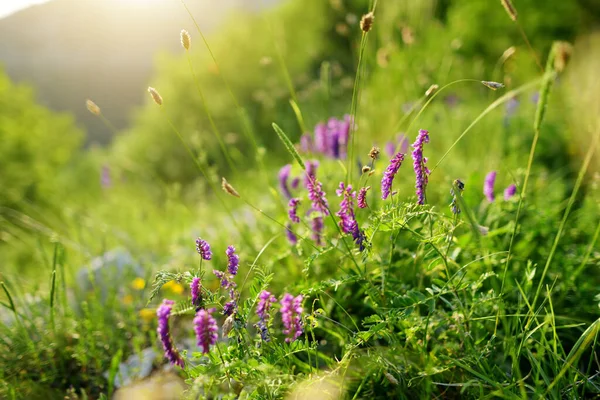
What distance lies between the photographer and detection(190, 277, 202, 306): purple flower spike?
1.08m

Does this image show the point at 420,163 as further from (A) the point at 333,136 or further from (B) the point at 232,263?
(A) the point at 333,136

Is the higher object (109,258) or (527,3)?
(527,3)

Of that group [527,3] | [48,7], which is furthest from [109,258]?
[48,7]

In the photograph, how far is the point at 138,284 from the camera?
235 centimetres

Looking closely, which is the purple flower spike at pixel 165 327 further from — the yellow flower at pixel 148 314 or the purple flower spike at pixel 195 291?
the yellow flower at pixel 148 314

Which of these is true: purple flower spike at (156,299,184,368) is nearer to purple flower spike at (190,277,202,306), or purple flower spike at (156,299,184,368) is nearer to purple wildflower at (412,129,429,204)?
purple flower spike at (190,277,202,306)

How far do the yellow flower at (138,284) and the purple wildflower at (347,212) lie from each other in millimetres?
1373

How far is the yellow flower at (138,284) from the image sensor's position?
7.64ft

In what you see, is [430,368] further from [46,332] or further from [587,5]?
[587,5]

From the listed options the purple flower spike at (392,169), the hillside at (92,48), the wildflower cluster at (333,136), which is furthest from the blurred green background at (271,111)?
the hillside at (92,48)

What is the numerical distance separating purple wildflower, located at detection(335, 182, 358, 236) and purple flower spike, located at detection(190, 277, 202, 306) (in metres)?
0.44

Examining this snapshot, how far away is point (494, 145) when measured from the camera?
3.16 metres

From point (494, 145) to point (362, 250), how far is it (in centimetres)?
221

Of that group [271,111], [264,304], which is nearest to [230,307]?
[264,304]
